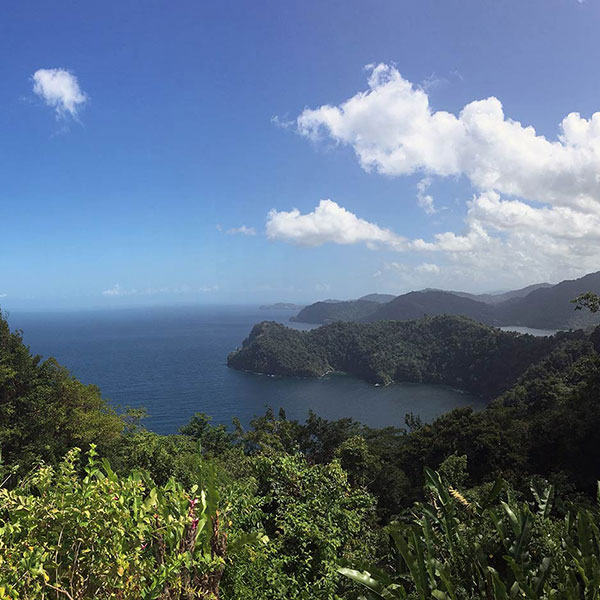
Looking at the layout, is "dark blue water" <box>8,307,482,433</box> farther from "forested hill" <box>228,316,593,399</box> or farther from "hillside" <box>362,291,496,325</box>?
"hillside" <box>362,291,496,325</box>

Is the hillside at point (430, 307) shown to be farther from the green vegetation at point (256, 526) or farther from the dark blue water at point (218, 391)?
the green vegetation at point (256, 526)

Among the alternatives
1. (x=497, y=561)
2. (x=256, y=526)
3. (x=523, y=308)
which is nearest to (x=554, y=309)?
A: (x=523, y=308)

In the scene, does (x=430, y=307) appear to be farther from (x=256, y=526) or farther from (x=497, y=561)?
(x=497, y=561)

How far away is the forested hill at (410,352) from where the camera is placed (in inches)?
2874

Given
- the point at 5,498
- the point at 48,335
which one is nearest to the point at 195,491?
the point at 5,498

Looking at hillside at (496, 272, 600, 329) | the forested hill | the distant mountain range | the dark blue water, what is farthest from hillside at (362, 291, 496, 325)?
the dark blue water

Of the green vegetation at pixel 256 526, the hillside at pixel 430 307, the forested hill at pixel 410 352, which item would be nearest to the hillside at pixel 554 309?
the hillside at pixel 430 307

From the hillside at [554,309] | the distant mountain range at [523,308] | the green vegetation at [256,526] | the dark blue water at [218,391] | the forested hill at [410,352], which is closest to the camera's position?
the green vegetation at [256,526]

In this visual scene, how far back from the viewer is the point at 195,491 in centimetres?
341

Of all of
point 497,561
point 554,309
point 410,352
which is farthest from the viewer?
point 554,309

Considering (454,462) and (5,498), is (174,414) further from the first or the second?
(5,498)

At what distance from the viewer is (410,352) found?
92875 mm

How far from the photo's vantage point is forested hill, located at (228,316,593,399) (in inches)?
2874

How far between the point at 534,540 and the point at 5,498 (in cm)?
386
